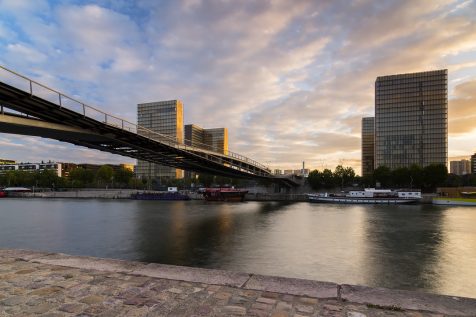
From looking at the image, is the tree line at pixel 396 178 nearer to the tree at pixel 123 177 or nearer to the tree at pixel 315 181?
the tree at pixel 315 181

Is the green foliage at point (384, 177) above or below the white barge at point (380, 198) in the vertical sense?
above

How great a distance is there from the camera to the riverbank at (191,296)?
521 centimetres

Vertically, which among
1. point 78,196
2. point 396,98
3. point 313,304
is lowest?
point 78,196

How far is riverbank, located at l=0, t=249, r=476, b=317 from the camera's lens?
17.1 ft

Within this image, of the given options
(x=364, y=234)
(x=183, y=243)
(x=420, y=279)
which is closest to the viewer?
(x=420, y=279)

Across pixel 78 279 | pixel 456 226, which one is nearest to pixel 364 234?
pixel 456 226

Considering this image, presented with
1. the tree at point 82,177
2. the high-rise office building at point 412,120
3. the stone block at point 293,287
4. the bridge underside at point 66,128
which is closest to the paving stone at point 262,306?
the stone block at point 293,287

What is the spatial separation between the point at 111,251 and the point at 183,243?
5923 mm

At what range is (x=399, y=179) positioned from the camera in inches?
4395

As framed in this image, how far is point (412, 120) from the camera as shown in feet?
538

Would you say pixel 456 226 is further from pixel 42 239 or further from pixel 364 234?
pixel 42 239

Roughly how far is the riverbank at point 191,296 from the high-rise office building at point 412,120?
17064cm

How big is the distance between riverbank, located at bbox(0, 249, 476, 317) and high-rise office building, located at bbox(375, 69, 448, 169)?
170635mm

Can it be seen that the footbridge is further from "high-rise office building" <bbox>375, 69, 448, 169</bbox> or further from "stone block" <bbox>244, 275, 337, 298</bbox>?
"high-rise office building" <bbox>375, 69, 448, 169</bbox>
